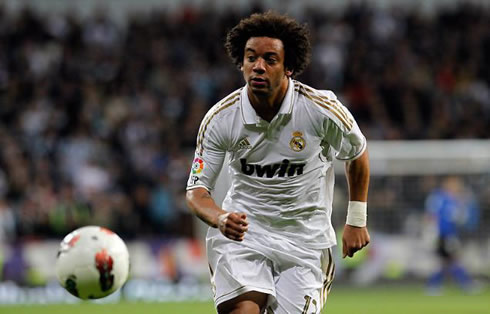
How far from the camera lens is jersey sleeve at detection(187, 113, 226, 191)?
17.3 feet

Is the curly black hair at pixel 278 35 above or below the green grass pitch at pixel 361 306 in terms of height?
above

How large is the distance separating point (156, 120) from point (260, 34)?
12204 mm

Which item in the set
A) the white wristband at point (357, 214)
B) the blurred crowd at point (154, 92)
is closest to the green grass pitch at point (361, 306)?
the blurred crowd at point (154, 92)

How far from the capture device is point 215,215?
4.94 meters

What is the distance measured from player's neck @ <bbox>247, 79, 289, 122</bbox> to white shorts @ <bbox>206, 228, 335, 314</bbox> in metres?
0.68

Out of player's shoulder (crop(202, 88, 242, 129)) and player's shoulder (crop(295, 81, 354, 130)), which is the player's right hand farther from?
player's shoulder (crop(295, 81, 354, 130))

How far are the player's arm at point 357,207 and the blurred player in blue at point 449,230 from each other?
9351 millimetres

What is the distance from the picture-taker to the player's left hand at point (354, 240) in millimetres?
5402

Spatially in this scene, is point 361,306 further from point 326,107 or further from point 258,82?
point 258,82

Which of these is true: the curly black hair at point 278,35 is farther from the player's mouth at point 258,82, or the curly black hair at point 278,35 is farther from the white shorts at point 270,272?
the white shorts at point 270,272

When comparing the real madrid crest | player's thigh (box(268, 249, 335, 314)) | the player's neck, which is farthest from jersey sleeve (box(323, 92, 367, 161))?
player's thigh (box(268, 249, 335, 314))

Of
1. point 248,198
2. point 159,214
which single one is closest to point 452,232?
point 159,214

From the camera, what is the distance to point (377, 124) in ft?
57.6

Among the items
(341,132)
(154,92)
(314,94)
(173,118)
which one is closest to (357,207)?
(341,132)
